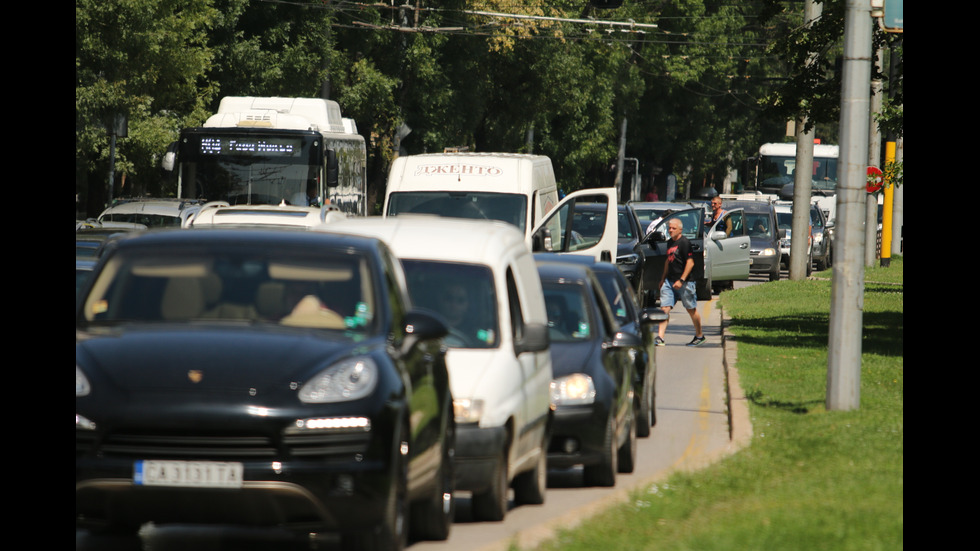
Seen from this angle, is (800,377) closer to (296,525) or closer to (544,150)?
(296,525)

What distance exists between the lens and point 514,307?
9.55m

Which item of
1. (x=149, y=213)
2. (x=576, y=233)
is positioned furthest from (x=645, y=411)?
(x=149, y=213)

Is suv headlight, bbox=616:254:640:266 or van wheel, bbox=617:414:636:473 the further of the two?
suv headlight, bbox=616:254:640:266

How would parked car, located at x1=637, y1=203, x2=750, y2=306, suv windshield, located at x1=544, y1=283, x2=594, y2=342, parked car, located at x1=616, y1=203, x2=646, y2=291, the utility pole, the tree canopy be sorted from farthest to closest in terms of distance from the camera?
the utility pole
the tree canopy
parked car, located at x1=637, y1=203, x2=750, y2=306
parked car, located at x1=616, y1=203, x2=646, y2=291
suv windshield, located at x1=544, y1=283, x2=594, y2=342

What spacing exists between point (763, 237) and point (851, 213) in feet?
81.0

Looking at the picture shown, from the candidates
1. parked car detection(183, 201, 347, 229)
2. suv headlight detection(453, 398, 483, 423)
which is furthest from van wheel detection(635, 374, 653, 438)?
suv headlight detection(453, 398, 483, 423)

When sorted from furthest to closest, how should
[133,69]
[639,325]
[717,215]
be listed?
[717,215] < [133,69] < [639,325]

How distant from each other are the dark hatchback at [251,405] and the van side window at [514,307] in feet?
6.15

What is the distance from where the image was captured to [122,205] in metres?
24.3

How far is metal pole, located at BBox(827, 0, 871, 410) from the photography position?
1344 centimetres

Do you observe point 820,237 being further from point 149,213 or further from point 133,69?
point 149,213

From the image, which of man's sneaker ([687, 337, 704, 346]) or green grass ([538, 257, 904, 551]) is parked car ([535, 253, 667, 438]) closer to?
green grass ([538, 257, 904, 551])

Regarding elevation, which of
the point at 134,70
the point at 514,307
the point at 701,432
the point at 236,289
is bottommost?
the point at 701,432
